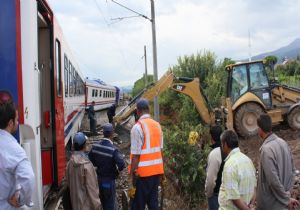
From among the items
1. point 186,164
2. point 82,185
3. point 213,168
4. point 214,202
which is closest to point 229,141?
point 213,168

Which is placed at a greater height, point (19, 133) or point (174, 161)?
point (19, 133)

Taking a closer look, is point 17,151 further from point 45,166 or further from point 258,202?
point 45,166

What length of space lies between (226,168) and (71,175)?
2007mm

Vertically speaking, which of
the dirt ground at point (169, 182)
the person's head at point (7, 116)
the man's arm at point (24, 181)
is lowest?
the dirt ground at point (169, 182)

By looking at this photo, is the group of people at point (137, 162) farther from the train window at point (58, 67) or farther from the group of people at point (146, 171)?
the train window at point (58, 67)

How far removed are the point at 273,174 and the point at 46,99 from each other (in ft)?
13.1

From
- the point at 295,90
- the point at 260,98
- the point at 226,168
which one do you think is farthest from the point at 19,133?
the point at 295,90

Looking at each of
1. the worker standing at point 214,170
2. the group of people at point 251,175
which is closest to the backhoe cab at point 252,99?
the group of people at point 251,175

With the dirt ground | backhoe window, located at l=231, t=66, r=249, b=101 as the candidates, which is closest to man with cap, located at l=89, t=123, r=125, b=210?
the dirt ground

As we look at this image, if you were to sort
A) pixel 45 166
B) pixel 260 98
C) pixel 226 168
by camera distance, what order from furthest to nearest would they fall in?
pixel 260 98, pixel 45 166, pixel 226 168

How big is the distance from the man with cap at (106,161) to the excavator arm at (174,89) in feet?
27.3

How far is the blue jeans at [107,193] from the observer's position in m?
5.95

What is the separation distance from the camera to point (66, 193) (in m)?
5.50

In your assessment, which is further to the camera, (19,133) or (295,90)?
(295,90)
